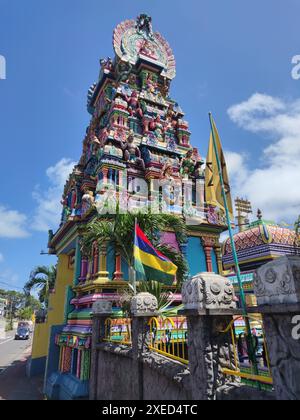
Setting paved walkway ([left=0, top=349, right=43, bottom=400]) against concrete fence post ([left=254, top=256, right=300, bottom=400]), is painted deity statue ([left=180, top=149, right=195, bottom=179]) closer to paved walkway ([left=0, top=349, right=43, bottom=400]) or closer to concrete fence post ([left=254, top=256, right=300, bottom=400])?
paved walkway ([left=0, top=349, right=43, bottom=400])

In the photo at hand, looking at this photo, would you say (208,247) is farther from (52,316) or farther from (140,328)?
(52,316)

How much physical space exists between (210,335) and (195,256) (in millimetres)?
9951

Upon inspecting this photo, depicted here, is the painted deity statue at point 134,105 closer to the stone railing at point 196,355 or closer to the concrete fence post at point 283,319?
the stone railing at point 196,355

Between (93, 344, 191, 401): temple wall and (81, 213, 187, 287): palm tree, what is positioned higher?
(81, 213, 187, 287): palm tree

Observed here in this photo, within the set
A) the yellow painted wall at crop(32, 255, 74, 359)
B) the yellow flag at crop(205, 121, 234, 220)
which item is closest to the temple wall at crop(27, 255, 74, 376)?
the yellow painted wall at crop(32, 255, 74, 359)

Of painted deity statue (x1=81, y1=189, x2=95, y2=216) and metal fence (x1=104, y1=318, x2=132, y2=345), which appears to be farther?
painted deity statue (x1=81, y1=189, x2=95, y2=216)

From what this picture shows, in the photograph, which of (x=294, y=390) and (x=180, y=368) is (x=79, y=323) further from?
(x=294, y=390)

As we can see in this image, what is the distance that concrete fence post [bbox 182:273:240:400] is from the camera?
353 centimetres

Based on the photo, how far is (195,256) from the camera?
13.5m

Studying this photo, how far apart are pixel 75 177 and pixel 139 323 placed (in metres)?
11.7

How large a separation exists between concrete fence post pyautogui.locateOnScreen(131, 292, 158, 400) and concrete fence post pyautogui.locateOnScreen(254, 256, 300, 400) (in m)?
3.56

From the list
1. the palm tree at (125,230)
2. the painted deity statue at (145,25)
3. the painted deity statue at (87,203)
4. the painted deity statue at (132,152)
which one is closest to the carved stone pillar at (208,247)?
the palm tree at (125,230)
